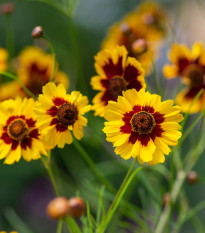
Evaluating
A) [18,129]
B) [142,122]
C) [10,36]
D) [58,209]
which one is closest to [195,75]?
[142,122]

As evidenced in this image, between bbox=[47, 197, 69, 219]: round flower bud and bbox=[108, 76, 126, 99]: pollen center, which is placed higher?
bbox=[108, 76, 126, 99]: pollen center

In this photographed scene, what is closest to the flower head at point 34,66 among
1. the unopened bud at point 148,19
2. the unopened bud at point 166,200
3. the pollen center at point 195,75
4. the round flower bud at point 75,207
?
the unopened bud at point 148,19

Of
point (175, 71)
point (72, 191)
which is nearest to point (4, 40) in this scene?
point (72, 191)

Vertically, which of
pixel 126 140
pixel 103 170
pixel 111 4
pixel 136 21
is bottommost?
pixel 126 140

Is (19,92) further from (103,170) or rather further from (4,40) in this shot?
(4,40)

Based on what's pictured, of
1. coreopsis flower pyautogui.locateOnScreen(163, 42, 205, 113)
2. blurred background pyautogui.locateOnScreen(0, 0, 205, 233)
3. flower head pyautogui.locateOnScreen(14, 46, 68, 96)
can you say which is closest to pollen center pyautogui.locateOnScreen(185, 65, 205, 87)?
coreopsis flower pyautogui.locateOnScreen(163, 42, 205, 113)

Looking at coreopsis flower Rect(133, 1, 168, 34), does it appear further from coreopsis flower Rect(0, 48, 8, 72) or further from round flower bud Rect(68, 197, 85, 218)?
round flower bud Rect(68, 197, 85, 218)

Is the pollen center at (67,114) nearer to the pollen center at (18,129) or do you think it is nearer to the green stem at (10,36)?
the pollen center at (18,129)
